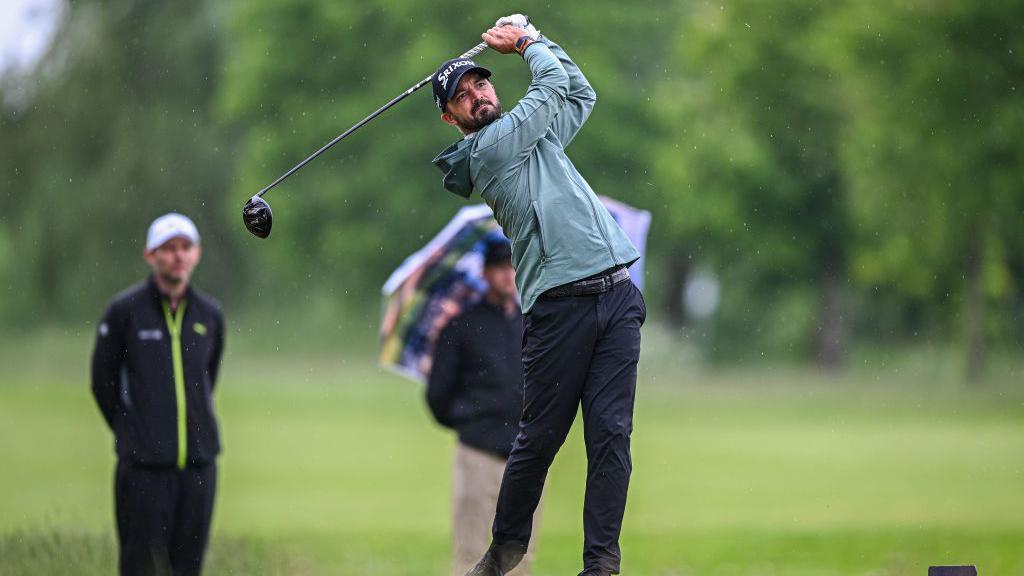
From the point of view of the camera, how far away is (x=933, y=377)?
44938 millimetres

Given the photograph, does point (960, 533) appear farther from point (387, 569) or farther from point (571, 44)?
point (571, 44)

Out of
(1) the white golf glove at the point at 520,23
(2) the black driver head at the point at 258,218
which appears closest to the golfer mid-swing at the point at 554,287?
(1) the white golf glove at the point at 520,23

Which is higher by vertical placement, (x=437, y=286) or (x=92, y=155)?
(x=92, y=155)

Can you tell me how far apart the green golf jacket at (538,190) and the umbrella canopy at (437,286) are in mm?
2523

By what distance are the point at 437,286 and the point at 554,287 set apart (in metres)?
3.37

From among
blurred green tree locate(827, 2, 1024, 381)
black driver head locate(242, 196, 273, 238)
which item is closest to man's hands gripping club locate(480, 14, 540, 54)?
black driver head locate(242, 196, 273, 238)

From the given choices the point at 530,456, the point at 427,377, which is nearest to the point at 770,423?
the point at 427,377

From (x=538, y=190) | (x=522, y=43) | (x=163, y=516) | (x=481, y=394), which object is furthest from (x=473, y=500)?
(x=522, y=43)

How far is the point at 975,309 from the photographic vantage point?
41.1 m

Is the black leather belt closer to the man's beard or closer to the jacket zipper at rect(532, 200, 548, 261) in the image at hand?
the jacket zipper at rect(532, 200, 548, 261)

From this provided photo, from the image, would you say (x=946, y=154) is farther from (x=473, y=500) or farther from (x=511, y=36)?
(x=511, y=36)

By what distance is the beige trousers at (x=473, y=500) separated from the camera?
981 centimetres

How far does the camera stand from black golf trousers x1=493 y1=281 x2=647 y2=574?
7020 mm

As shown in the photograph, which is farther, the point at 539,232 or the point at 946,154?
the point at 946,154
